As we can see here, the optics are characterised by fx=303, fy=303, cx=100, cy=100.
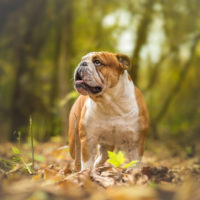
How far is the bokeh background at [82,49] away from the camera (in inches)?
341

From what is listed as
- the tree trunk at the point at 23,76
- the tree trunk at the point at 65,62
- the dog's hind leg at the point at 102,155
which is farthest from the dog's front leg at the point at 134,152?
the tree trunk at the point at 23,76

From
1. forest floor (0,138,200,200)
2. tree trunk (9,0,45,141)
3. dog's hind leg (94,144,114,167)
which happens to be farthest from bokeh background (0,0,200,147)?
forest floor (0,138,200,200)

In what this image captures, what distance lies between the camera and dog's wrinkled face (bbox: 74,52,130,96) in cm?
303

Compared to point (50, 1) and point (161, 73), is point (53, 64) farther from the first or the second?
point (161, 73)

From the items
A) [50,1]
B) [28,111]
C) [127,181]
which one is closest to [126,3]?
[50,1]

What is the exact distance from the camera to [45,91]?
33.8 feet

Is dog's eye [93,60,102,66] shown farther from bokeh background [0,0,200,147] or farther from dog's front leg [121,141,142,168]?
bokeh background [0,0,200,147]

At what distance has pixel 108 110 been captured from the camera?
3.18 meters

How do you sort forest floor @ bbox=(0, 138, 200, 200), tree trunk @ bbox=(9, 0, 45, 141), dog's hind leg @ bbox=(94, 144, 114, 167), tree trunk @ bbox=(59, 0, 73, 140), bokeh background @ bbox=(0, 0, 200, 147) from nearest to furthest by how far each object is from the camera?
forest floor @ bbox=(0, 138, 200, 200)
dog's hind leg @ bbox=(94, 144, 114, 167)
tree trunk @ bbox=(59, 0, 73, 140)
bokeh background @ bbox=(0, 0, 200, 147)
tree trunk @ bbox=(9, 0, 45, 141)

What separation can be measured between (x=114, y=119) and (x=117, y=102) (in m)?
0.18

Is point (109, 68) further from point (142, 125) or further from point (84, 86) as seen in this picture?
point (142, 125)

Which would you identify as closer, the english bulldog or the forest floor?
the forest floor

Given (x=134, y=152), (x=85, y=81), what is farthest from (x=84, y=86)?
(x=134, y=152)

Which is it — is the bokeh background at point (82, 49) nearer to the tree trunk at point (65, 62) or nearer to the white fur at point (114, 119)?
the tree trunk at point (65, 62)
